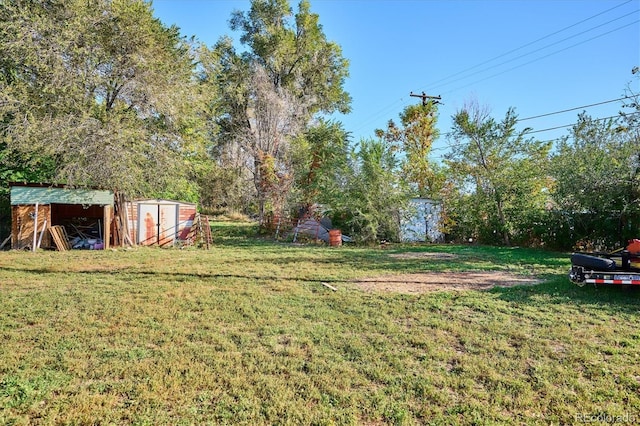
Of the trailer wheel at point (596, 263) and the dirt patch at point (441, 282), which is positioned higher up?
the trailer wheel at point (596, 263)

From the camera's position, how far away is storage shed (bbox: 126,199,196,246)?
536 inches

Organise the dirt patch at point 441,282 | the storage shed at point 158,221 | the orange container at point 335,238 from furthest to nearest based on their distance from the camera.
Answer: the orange container at point 335,238 → the storage shed at point 158,221 → the dirt patch at point 441,282

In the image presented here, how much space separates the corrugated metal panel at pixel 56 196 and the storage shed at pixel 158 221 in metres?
1.06

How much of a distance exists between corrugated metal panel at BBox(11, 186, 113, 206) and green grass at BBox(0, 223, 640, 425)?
609 cm

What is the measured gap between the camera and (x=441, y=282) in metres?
6.98

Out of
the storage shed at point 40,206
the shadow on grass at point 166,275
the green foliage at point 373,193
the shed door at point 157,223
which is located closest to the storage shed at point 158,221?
the shed door at point 157,223

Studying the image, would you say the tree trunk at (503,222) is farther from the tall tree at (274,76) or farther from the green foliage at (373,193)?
the tall tree at (274,76)

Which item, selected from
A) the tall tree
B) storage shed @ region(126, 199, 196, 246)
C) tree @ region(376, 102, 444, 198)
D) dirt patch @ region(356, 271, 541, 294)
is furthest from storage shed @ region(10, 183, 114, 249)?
tree @ region(376, 102, 444, 198)

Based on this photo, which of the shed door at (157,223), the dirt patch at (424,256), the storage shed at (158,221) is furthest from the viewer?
the shed door at (157,223)

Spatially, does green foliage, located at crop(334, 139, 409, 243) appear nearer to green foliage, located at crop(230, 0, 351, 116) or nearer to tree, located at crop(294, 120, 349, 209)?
tree, located at crop(294, 120, 349, 209)

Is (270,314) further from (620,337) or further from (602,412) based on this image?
(620,337)

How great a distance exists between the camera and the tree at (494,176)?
14.5 m

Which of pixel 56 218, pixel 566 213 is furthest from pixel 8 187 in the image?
pixel 566 213

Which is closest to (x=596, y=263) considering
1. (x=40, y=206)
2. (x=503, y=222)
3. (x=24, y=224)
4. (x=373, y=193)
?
(x=373, y=193)
